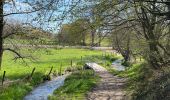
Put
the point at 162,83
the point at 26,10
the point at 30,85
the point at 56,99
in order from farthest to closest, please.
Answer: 1. the point at 30,85
2. the point at 56,99
3. the point at 26,10
4. the point at 162,83

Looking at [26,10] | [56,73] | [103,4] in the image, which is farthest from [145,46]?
[56,73]

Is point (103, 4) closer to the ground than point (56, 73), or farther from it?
farther from it

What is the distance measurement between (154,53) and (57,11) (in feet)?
38.6

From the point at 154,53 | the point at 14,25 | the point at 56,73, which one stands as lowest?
the point at 56,73

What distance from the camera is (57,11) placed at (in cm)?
1315

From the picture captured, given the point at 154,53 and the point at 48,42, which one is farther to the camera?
the point at 48,42

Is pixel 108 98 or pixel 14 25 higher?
pixel 14 25

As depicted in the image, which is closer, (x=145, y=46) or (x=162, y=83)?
(x=162, y=83)

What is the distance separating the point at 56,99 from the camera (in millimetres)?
25000

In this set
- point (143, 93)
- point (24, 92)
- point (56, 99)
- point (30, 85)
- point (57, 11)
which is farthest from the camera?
point (30, 85)

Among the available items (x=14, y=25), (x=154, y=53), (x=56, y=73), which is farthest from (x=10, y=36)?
(x=56, y=73)

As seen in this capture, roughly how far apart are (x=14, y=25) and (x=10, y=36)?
4.26 ft

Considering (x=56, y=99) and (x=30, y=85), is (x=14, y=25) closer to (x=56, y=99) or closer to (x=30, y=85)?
(x=56, y=99)

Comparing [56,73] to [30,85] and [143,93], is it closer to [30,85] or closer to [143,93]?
[30,85]
